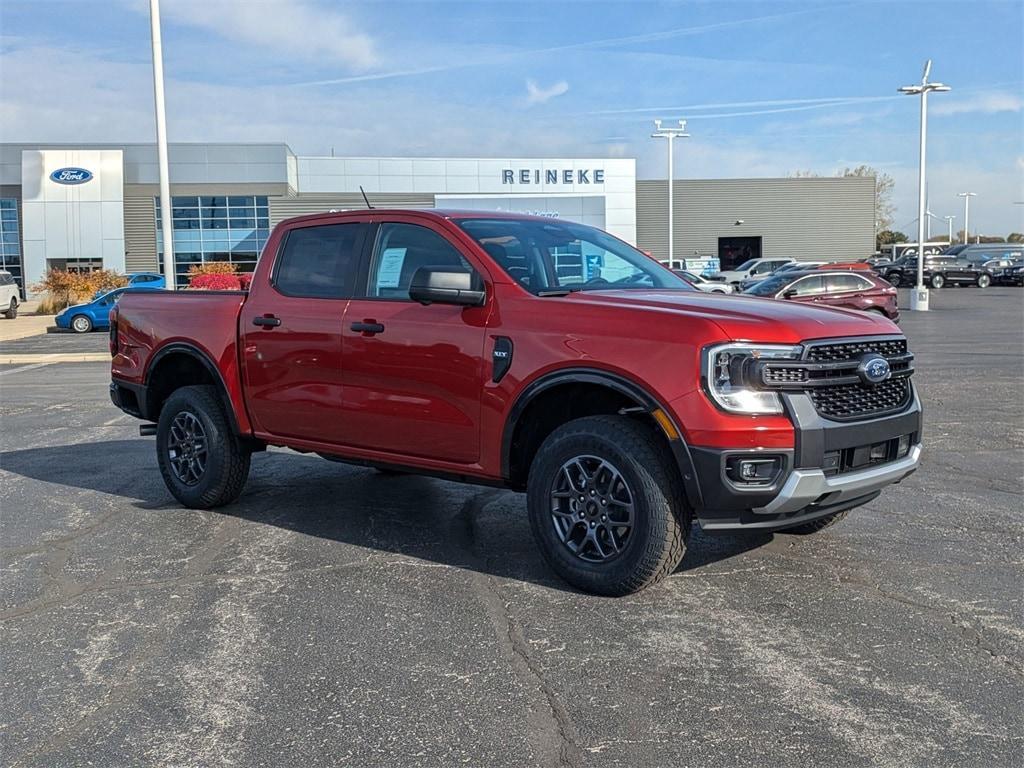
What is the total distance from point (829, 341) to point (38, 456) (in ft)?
24.2

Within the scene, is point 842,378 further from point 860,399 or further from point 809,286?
point 809,286

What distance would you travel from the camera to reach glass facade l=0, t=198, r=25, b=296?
184 feet

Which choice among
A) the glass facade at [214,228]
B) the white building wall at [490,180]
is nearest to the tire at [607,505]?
the glass facade at [214,228]

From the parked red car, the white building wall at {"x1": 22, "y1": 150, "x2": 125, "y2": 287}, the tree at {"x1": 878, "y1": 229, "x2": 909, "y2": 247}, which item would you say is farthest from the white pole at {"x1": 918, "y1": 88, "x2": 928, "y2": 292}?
the tree at {"x1": 878, "y1": 229, "x2": 909, "y2": 247}

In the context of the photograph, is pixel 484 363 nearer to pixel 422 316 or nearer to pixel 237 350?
pixel 422 316

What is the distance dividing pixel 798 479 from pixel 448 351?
1903mm

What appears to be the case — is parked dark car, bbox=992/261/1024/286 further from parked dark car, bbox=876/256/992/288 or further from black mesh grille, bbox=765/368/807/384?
black mesh grille, bbox=765/368/807/384

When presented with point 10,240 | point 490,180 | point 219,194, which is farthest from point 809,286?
point 10,240

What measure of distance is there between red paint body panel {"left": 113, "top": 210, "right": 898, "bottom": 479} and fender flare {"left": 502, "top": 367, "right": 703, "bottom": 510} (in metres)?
0.03

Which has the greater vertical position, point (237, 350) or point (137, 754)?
point (237, 350)

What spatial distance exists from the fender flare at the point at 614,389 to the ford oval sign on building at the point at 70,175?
179ft

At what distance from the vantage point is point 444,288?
4.95 metres

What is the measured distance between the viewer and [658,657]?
4020 millimetres

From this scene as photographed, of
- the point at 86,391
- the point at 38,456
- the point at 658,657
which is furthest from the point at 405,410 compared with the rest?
the point at 86,391
